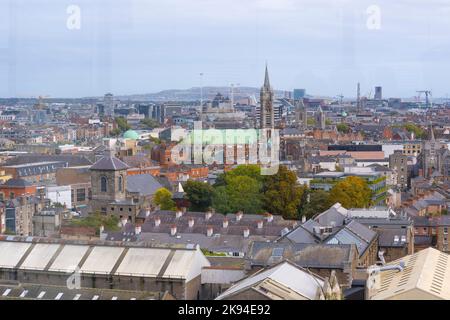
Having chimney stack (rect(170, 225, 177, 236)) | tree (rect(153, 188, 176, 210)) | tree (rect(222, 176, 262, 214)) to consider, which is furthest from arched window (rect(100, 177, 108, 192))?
chimney stack (rect(170, 225, 177, 236))

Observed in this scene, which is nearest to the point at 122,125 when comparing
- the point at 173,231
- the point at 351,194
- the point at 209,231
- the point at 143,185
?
the point at 143,185

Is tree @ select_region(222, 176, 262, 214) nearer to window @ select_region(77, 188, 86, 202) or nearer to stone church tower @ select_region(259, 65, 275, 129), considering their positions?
window @ select_region(77, 188, 86, 202)

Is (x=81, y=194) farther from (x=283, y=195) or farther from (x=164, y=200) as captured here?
(x=283, y=195)

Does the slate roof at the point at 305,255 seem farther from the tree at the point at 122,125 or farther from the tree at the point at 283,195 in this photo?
the tree at the point at 122,125

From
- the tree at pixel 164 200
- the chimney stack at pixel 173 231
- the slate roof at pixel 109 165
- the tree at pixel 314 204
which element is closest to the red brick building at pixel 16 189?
the slate roof at pixel 109 165
